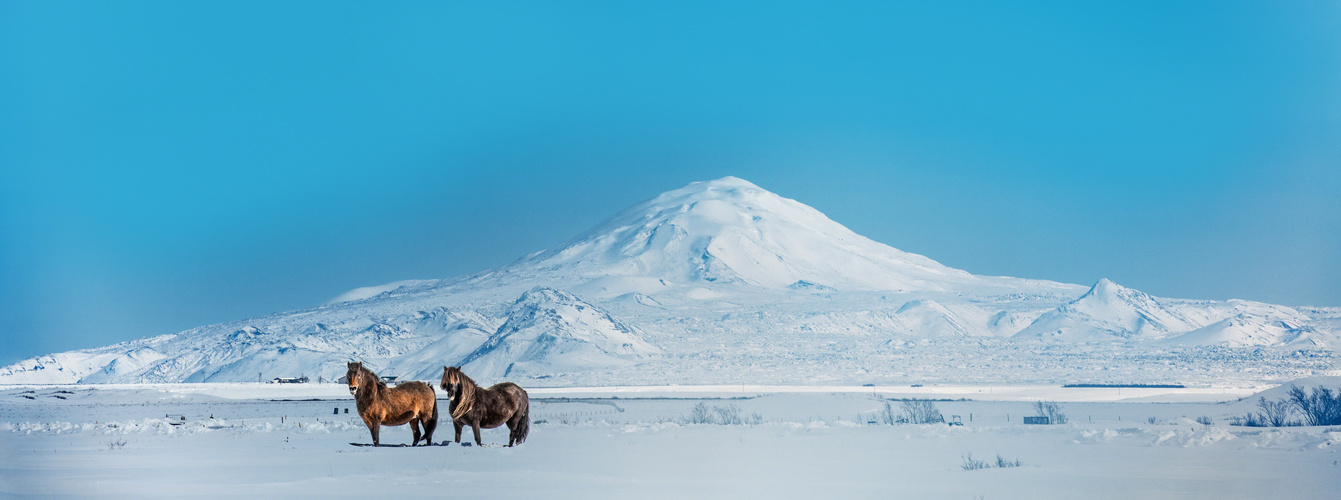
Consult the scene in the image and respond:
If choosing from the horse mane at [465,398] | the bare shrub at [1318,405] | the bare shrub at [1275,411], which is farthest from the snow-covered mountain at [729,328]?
the horse mane at [465,398]

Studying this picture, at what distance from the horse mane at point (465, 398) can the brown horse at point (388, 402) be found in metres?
0.50

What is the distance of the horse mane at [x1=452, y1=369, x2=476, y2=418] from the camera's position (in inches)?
446

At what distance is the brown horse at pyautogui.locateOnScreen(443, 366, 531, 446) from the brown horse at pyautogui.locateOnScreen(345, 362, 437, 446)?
37 centimetres

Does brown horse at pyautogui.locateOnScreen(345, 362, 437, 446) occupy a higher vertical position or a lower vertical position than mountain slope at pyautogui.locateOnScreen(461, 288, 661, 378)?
lower

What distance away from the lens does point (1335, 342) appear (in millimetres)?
80125

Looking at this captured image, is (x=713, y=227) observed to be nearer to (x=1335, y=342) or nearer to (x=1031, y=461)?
(x=1335, y=342)

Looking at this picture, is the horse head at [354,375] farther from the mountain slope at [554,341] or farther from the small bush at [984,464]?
the mountain slope at [554,341]

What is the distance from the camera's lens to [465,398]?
37.8 ft

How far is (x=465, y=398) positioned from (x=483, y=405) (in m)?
0.50

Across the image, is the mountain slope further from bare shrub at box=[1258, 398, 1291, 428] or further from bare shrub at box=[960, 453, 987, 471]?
bare shrub at box=[960, 453, 987, 471]

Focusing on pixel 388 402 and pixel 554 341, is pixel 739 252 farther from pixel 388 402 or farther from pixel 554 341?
pixel 388 402

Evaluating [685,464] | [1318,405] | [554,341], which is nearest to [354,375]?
[685,464]

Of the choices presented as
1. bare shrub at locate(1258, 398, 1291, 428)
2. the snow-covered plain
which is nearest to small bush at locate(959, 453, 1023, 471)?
the snow-covered plain

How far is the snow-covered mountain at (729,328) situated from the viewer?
104m
